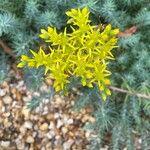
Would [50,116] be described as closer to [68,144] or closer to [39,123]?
[39,123]

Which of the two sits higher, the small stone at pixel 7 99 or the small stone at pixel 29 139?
the small stone at pixel 7 99

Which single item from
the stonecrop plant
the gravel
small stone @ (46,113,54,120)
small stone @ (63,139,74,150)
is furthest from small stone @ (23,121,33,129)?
the stonecrop plant

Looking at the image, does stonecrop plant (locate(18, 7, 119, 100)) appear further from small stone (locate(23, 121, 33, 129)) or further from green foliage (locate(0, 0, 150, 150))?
small stone (locate(23, 121, 33, 129))

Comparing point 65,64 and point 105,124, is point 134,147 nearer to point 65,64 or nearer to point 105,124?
point 105,124

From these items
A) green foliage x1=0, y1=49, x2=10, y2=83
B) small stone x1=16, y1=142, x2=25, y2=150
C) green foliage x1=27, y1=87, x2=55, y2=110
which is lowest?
small stone x1=16, y1=142, x2=25, y2=150

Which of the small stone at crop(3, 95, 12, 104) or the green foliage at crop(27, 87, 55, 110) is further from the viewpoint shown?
the small stone at crop(3, 95, 12, 104)

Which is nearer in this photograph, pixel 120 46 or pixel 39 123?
pixel 120 46

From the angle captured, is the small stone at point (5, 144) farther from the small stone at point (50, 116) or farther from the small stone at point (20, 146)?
the small stone at point (50, 116)

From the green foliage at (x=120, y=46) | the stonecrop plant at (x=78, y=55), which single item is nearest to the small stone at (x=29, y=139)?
the green foliage at (x=120, y=46)

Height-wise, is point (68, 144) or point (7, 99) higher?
point (7, 99)

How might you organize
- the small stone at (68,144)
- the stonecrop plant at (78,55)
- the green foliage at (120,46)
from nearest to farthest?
the stonecrop plant at (78,55) < the green foliage at (120,46) < the small stone at (68,144)

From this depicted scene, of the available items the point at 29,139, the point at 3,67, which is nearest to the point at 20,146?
the point at 29,139

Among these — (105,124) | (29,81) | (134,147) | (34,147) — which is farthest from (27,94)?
Answer: (134,147)
